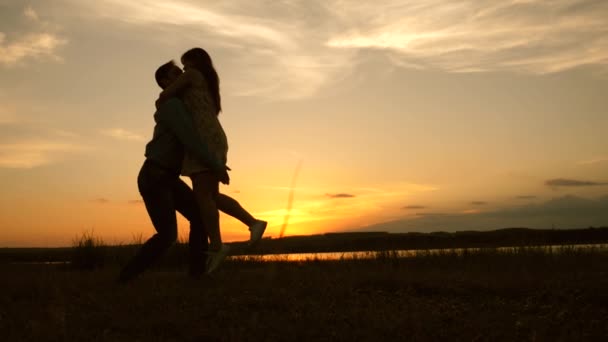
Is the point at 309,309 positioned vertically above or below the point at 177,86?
below

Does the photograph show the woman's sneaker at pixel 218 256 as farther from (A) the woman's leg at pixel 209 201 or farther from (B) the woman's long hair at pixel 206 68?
(B) the woman's long hair at pixel 206 68

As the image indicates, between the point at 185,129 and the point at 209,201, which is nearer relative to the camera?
the point at 185,129

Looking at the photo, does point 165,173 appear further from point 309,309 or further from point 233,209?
point 309,309

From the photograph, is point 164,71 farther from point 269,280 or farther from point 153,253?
point 269,280

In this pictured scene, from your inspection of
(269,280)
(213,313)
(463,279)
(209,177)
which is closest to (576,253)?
(463,279)

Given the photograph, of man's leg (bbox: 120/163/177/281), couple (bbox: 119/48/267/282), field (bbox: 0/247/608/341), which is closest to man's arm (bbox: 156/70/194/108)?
couple (bbox: 119/48/267/282)

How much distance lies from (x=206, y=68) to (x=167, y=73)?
1.48 feet

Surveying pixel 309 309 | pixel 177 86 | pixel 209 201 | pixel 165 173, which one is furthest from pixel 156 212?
pixel 309 309

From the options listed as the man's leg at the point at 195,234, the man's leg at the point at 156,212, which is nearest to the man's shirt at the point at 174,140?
the man's leg at the point at 156,212

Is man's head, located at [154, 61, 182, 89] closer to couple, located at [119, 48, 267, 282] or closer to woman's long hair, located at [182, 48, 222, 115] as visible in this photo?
couple, located at [119, 48, 267, 282]

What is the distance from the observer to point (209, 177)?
5.96m

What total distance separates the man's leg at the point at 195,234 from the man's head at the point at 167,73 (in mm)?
1132

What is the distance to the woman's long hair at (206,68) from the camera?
6242 mm

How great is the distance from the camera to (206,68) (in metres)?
6.29
